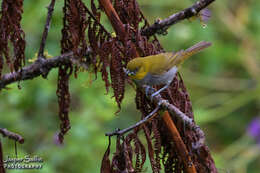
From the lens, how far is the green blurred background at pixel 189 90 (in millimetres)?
2760

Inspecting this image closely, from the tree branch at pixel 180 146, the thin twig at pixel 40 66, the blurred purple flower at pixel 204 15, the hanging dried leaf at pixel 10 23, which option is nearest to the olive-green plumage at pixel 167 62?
the blurred purple flower at pixel 204 15

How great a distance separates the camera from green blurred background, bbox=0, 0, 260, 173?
276 cm

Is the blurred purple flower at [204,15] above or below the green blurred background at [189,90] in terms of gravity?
below

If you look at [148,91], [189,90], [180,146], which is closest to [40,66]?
[148,91]

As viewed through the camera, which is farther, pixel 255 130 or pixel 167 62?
pixel 255 130

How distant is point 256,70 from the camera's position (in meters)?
4.12

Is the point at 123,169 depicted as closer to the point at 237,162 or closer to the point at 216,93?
the point at 237,162

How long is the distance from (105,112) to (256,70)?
6.51 ft

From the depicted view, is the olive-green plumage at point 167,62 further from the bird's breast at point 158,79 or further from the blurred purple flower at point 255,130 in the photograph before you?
the blurred purple flower at point 255,130

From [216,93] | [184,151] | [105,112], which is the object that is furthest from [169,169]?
[216,93]

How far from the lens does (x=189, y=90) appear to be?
13.8 feet

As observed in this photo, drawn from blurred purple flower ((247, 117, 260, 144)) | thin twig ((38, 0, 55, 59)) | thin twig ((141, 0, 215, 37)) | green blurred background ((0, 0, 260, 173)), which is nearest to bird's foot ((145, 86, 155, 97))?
thin twig ((141, 0, 215, 37))

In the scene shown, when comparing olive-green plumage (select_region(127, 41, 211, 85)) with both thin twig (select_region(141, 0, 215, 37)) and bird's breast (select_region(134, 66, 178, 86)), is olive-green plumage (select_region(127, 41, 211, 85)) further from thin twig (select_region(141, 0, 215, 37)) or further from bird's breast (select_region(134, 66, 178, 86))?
thin twig (select_region(141, 0, 215, 37))

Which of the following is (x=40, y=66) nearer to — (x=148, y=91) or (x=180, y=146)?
(x=148, y=91)
